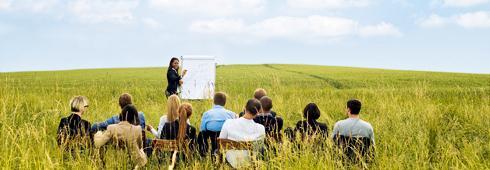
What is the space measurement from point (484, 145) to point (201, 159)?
3746 millimetres

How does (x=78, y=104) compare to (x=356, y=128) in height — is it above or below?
above

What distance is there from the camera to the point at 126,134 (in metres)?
5.89

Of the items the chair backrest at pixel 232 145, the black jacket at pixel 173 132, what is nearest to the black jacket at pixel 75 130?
the black jacket at pixel 173 132

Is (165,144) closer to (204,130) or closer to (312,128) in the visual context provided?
(204,130)

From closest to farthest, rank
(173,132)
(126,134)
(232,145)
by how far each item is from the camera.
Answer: (232,145) → (126,134) → (173,132)

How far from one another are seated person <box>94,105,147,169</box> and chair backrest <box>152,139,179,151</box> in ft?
0.78

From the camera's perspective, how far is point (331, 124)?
932cm

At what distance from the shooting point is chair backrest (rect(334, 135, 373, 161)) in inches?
233

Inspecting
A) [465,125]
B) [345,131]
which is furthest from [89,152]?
[465,125]

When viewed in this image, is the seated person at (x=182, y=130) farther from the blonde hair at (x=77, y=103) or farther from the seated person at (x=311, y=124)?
the seated person at (x=311, y=124)

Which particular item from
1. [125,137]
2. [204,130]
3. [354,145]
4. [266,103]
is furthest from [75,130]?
[354,145]

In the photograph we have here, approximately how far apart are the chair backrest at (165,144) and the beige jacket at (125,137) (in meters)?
0.22

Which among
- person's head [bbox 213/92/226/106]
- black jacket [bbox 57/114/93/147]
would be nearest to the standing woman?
person's head [bbox 213/92/226/106]

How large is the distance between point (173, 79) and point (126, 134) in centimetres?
620
